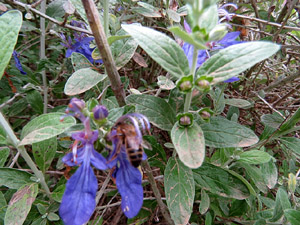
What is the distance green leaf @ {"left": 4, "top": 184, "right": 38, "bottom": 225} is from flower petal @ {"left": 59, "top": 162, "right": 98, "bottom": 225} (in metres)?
0.28

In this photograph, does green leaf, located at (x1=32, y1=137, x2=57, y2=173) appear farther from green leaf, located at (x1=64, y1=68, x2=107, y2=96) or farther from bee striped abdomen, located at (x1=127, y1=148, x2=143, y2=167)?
bee striped abdomen, located at (x1=127, y1=148, x2=143, y2=167)

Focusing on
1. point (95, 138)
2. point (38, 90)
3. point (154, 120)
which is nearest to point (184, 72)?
point (154, 120)

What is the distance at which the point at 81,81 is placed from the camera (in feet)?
3.40

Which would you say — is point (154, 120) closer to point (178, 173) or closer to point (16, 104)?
point (178, 173)

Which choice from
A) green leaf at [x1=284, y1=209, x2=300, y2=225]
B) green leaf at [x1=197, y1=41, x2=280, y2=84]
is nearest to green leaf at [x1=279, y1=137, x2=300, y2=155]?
green leaf at [x1=284, y1=209, x2=300, y2=225]

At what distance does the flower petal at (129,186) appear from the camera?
2.51 ft

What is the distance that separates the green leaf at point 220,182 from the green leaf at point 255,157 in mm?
102

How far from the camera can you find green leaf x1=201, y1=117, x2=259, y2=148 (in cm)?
93

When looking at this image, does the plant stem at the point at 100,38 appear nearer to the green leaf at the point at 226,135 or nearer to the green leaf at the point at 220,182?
the green leaf at the point at 226,135

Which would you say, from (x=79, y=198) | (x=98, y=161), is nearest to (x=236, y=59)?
(x=98, y=161)

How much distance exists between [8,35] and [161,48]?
0.50 m

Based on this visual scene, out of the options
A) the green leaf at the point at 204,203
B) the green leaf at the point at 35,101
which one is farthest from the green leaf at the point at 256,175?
the green leaf at the point at 35,101

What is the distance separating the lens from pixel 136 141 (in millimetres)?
708

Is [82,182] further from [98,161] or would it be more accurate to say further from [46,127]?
[46,127]
